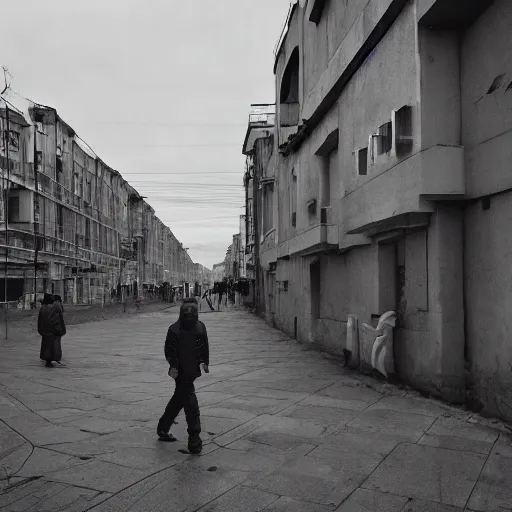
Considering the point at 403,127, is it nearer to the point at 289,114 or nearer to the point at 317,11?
the point at 317,11

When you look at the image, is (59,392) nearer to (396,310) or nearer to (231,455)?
(231,455)

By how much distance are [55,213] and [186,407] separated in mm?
26640

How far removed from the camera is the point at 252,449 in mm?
5750

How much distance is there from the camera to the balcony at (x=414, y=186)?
739cm

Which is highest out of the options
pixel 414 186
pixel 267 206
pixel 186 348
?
pixel 267 206

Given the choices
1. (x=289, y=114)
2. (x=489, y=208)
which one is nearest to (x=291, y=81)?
(x=289, y=114)

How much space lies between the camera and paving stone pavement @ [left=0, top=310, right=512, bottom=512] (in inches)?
175

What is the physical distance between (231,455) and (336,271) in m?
8.00

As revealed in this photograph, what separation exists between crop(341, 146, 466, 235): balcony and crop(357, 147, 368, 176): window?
2.14 feet

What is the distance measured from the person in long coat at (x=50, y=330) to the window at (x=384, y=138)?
716 centimetres

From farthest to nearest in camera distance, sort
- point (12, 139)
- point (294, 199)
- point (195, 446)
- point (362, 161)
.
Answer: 1. point (12, 139)
2. point (294, 199)
3. point (362, 161)
4. point (195, 446)

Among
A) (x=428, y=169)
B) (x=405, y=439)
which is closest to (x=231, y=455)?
(x=405, y=439)

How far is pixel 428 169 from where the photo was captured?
7414mm

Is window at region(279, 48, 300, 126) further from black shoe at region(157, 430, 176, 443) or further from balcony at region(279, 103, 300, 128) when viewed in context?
black shoe at region(157, 430, 176, 443)
